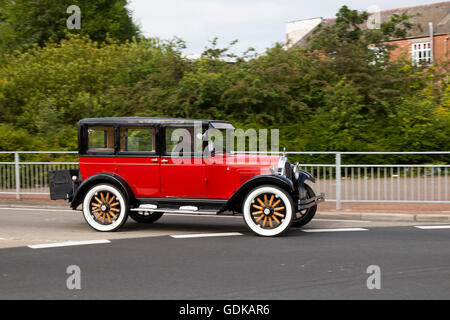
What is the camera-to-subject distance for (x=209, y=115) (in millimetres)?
17359

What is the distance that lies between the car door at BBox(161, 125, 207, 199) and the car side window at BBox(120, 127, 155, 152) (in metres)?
0.26

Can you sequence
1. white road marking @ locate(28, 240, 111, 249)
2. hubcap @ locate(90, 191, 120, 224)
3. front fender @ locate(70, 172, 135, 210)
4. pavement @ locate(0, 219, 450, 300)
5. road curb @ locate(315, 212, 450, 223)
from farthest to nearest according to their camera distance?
road curb @ locate(315, 212, 450, 223), hubcap @ locate(90, 191, 120, 224), front fender @ locate(70, 172, 135, 210), white road marking @ locate(28, 240, 111, 249), pavement @ locate(0, 219, 450, 300)

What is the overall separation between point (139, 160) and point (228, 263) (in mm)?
3158

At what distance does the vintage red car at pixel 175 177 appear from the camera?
8.60m

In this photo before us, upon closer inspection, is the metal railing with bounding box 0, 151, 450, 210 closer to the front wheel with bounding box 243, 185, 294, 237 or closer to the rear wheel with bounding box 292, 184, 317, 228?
the rear wheel with bounding box 292, 184, 317, 228

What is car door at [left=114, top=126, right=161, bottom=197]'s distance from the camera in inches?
361

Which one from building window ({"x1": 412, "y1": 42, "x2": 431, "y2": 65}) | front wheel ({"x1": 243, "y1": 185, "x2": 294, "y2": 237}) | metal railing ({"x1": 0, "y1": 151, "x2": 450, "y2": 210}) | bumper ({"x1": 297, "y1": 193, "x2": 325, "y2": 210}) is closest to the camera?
front wheel ({"x1": 243, "y1": 185, "x2": 294, "y2": 237})

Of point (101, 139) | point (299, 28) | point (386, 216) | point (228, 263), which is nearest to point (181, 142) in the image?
point (101, 139)

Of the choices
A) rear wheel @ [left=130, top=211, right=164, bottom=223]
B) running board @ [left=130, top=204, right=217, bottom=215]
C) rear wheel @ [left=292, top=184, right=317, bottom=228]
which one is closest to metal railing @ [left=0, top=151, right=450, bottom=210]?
rear wheel @ [left=292, top=184, right=317, bottom=228]

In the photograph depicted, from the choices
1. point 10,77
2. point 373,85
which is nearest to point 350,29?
point 373,85

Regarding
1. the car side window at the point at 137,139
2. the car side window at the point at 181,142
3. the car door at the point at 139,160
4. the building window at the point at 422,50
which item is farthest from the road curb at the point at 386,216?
the building window at the point at 422,50

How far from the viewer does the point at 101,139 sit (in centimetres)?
945
